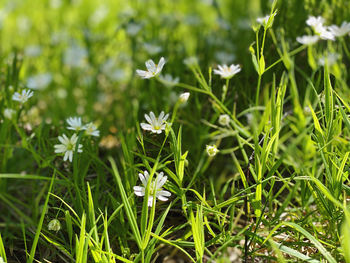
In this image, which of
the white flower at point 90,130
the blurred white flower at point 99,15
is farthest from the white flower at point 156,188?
the blurred white flower at point 99,15

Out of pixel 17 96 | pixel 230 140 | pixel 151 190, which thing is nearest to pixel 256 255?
pixel 151 190

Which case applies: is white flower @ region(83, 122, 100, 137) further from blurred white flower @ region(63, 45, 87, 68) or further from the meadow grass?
blurred white flower @ region(63, 45, 87, 68)

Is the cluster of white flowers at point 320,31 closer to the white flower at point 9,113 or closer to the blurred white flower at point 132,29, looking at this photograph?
the white flower at point 9,113

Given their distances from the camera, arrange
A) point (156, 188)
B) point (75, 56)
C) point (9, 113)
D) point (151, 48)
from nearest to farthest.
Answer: point (156, 188) < point (9, 113) < point (151, 48) < point (75, 56)

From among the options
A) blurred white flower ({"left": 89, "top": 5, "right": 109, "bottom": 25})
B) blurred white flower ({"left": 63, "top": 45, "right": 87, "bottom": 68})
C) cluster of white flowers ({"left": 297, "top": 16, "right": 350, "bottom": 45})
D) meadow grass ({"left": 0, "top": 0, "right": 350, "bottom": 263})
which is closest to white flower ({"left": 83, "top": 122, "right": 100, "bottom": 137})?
meadow grass ({"left": 0, "top": 0, "right": 350, "bottom": 263})

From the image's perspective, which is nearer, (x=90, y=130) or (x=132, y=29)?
(x=90, y=130)

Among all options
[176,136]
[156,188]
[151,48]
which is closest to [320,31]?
[176,136]

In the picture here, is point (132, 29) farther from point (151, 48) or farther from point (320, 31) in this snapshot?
point (320, 31)
